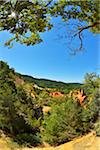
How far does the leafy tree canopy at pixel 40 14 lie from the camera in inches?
436

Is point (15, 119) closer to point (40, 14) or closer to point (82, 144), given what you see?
point (82, 144)

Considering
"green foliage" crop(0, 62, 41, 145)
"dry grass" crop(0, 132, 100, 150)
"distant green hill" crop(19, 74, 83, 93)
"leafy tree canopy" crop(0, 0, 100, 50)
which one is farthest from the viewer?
"distant green hill" crop(19, 74, 83, 93)

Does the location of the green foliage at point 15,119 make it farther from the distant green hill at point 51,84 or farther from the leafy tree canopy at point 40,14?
the distant green hill at point 51,84

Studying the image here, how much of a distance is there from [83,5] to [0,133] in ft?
72.6

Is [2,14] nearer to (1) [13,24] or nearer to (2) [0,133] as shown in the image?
(1) [13,24]

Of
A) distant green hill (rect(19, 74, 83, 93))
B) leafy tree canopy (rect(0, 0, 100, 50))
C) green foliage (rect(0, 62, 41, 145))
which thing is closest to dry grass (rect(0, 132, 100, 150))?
green foliage (rect(0, 62, 41, 145))

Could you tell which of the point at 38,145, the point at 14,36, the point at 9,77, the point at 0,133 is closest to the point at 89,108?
the point at 38,145

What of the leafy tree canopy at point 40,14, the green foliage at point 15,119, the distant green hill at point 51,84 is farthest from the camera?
the distant green hill at point 51,84

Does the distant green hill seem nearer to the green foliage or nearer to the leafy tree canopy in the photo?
the green foliage

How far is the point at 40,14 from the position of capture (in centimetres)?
1139

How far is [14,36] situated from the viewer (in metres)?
12.6

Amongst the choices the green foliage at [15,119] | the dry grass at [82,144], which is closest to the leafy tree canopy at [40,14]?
the dry grass at [82,144]

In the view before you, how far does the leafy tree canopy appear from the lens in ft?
36.4

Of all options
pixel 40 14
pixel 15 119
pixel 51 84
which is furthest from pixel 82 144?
pixel 51 84
